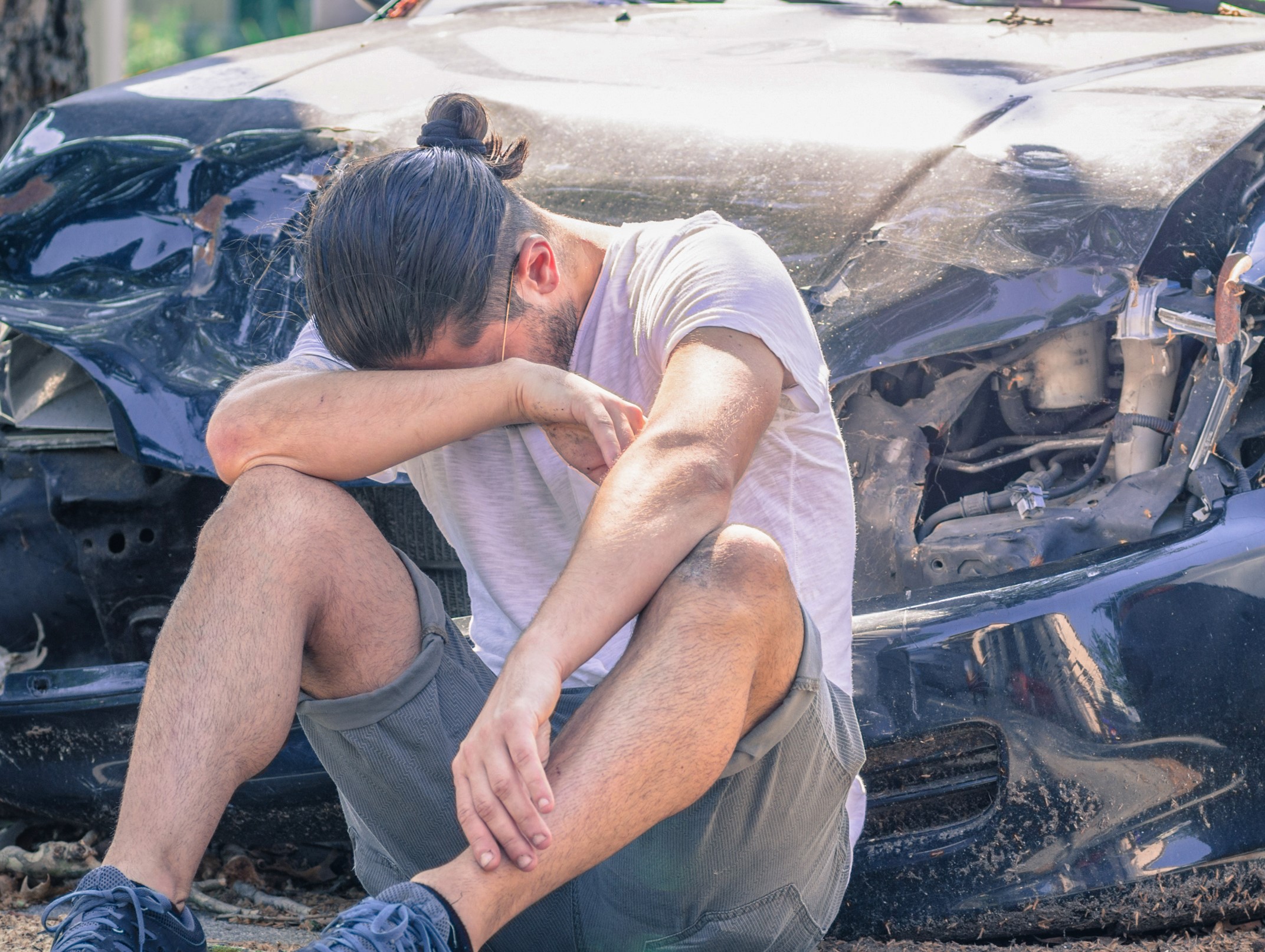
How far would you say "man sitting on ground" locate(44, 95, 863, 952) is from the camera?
1.44 meters

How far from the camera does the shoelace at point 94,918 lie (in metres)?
1.39

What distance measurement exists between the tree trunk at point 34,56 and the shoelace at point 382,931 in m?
4.10

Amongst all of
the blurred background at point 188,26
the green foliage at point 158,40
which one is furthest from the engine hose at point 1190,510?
the green foliage at point 158,40

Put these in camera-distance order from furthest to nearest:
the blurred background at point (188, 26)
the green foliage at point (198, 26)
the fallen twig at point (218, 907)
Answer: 1. the green foliage at point (198, 26)
2. the blurred background at point (188, 26)
3. the fallen twig at point (218, 907)

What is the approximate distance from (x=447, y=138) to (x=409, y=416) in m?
0.47

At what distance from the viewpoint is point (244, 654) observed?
1.59 meters

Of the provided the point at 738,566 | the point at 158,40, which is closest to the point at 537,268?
the point at 738,566

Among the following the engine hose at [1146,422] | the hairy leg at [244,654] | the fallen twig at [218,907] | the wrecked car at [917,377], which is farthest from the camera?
the fallen twig at [218,907]

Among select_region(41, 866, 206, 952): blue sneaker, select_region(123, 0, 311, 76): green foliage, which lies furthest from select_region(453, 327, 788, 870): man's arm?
select_region(123, 0, 311, 76): green foliage

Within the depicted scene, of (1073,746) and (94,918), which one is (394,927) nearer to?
(94,918)

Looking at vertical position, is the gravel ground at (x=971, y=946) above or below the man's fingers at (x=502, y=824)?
below

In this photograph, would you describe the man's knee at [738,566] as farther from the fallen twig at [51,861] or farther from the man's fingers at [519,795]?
the fallen twig at [51,861]

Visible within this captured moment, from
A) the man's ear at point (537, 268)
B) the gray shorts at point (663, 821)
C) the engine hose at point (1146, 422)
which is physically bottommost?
the gray shorts at point (663, 821)

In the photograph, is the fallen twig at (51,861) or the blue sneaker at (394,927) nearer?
the blue sneaker at (394,927)
